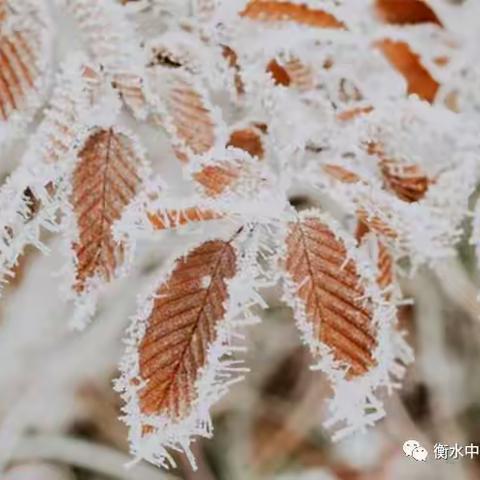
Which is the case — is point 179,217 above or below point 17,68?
below

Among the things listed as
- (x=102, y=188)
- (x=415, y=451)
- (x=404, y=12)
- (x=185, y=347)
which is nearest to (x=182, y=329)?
(x=185, y=347)

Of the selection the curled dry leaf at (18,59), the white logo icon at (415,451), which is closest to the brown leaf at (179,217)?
the curled dry leaf at (18,59)

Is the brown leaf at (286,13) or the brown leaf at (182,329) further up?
the brown leaf at (286,13)

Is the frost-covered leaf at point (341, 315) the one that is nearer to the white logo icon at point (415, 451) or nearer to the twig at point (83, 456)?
the white logo icon at point (415, 451)

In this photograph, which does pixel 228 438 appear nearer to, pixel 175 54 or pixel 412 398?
pixel 412 398

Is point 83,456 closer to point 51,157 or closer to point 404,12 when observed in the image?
point 51,157

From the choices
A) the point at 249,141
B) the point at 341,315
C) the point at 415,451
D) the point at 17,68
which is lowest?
the point at 415,451

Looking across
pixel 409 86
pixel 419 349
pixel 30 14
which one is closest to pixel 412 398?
pixel 419 349
